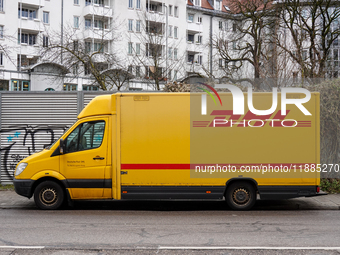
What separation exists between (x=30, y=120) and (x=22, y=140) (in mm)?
Result: 714

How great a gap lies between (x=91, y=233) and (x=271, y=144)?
463cm

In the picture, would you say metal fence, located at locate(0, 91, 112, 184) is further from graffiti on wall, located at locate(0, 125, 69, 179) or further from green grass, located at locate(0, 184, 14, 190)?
green grass, located at locate(0, 184, 14, 190)

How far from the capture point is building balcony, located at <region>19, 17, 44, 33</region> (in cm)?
4450

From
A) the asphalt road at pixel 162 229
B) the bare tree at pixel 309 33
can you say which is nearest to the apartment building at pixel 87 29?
the bare tree at pixel 309 33

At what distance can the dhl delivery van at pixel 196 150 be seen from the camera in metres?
9.46

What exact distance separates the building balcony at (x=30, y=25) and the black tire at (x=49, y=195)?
38.1m

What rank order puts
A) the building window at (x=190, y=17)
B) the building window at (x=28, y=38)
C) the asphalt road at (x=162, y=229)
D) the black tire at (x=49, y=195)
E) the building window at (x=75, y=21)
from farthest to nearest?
the building window at (x=190, y=17)
the building window at (x=75, y=21)
the building window at (x=28, y=38)
the black tire at (x=49, y=195)
the asphalt road at (x=162, y=229)

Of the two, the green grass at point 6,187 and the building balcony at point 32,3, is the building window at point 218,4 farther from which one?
the green grass at point 6,187

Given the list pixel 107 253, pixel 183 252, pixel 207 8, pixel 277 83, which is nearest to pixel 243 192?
pixel 183 252

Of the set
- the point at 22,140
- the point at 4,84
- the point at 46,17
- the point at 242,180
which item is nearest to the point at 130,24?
the point at 46,17

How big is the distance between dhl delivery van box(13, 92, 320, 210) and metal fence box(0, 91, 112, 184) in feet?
13.2

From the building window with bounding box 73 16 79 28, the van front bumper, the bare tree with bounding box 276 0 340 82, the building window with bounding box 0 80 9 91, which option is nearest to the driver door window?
the van front bumper

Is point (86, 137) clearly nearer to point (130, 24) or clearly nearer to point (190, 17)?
point (130, 24)

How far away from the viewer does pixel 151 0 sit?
52.8 m
